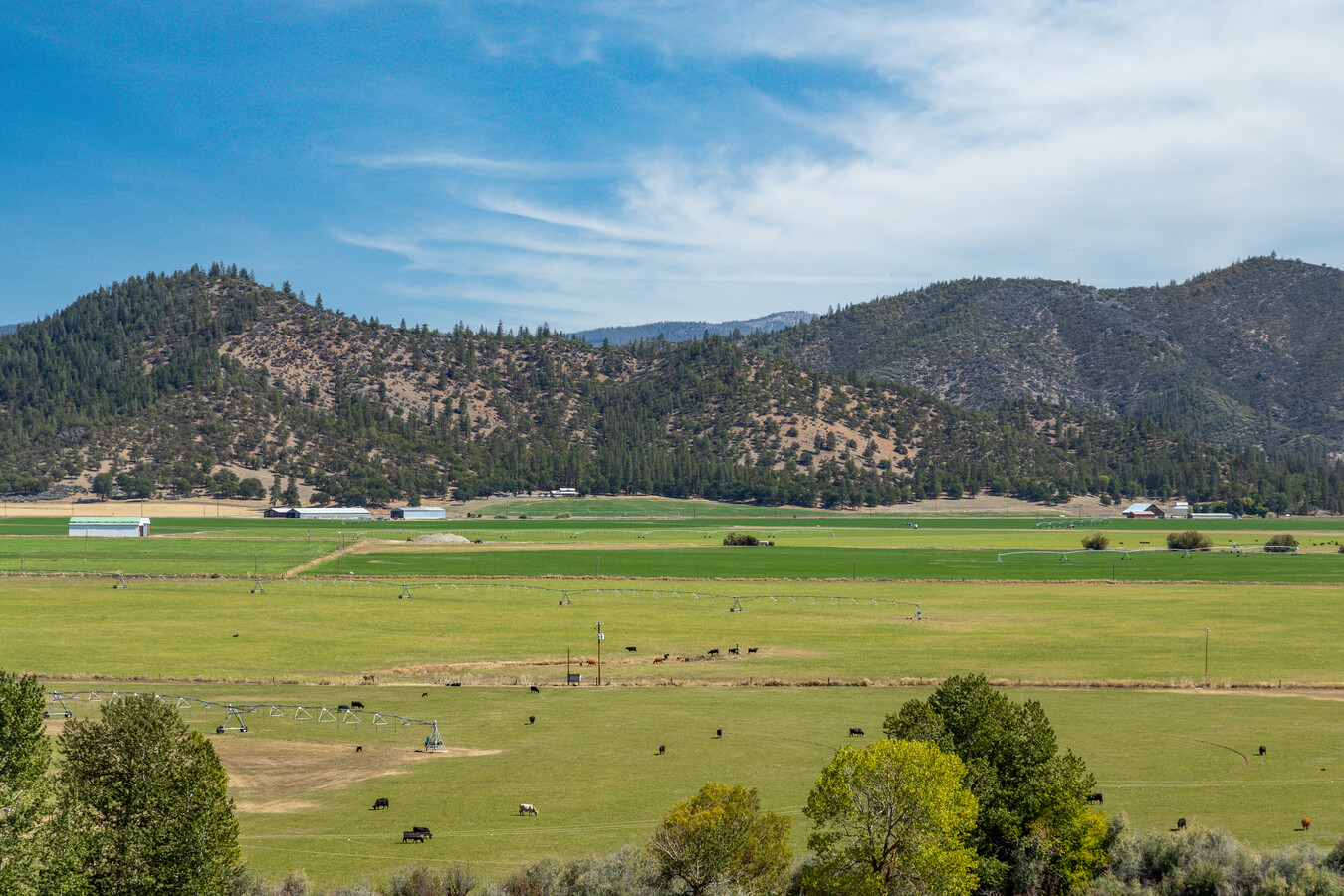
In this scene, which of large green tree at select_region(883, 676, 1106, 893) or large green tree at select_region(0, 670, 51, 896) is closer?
large green tree at select_region(0, 670, 51, 896)

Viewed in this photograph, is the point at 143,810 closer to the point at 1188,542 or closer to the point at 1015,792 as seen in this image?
the point at 1015,792

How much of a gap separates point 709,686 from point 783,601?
3911 cm

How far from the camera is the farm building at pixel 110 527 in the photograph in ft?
570

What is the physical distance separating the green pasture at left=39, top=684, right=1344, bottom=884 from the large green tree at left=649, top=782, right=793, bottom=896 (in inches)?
199

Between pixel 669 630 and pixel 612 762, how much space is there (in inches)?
1499

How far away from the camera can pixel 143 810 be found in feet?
88.7

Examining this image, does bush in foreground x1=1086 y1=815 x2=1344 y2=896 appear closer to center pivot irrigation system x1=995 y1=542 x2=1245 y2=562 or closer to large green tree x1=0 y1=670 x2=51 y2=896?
large green tree x1=0 y1=670 x2=51 y2=896

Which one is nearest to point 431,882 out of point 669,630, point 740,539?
point 669,630

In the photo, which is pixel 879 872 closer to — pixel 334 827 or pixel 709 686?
pixel 334 827

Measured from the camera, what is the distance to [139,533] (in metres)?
173

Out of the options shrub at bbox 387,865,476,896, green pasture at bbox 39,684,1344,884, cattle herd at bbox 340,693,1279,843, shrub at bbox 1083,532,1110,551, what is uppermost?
shrub at bbox 1083,532,1110,551

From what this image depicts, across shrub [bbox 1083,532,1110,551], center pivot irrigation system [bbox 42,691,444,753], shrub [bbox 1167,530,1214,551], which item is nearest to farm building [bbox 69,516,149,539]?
center pivot irrigation system [bbox 42,691,444,753]

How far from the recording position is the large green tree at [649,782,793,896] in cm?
2808

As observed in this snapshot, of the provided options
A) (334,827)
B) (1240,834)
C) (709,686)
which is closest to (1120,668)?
(709,686)
